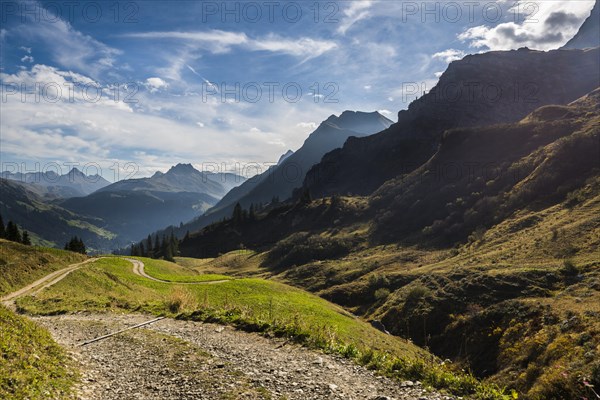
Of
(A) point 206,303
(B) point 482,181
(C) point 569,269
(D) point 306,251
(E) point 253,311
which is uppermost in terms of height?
(B) point 482,181

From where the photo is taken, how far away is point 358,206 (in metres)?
175

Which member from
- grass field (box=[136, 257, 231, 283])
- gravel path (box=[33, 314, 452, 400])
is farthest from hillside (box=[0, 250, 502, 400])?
grass field (box=[136, 257, 231, 283])

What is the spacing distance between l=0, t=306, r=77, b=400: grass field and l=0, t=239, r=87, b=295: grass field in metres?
25.7

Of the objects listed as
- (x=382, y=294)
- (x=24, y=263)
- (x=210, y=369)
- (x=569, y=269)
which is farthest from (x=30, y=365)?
(x=382, y=294)

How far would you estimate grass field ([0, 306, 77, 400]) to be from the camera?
28.8ft

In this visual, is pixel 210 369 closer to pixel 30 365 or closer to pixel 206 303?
pixel 30 365

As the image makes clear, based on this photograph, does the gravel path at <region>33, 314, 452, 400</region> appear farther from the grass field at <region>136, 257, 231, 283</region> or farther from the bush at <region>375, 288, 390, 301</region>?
the bush at <region>375, 288, 390, 301</region>

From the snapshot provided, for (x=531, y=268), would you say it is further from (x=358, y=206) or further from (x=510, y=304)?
(x=358, y=206)

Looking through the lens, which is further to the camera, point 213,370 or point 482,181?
point 482,181

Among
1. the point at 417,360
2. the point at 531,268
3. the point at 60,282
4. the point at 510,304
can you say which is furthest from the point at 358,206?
the point at 417,360

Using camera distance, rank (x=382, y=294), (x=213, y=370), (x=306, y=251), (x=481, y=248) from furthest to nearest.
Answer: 1. (x=306, y=251)
2. (x=481, y=248)
3. (x=382, y=294)
4. (x=213, y=370)

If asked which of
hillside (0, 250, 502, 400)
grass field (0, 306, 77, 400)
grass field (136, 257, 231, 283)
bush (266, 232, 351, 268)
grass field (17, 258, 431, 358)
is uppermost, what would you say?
grass field (0, 306, 77, 400)

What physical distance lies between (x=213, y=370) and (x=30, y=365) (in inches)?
213

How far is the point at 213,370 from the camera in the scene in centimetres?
1180
